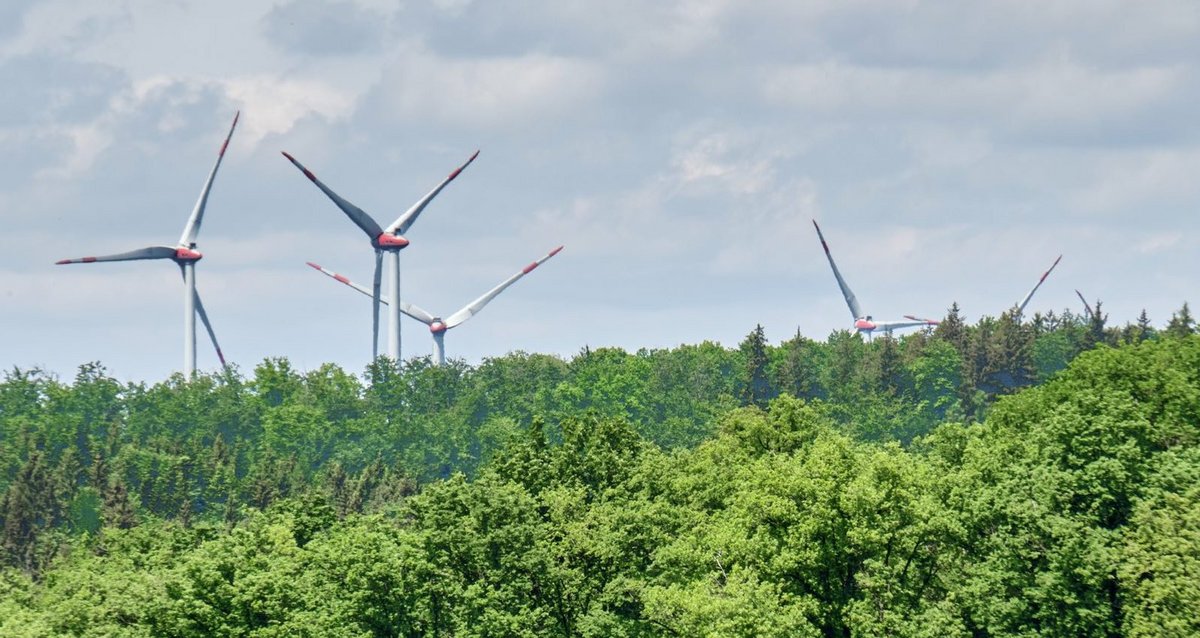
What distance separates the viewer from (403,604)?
3622 inches

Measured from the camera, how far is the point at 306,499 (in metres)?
117

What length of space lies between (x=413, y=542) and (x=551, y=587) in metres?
7.07

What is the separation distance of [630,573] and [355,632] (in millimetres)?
15373

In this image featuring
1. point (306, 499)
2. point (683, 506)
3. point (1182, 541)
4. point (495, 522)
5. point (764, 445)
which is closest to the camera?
point (1182, 541)

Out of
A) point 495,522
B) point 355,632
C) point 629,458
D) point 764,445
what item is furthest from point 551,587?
point 764,445

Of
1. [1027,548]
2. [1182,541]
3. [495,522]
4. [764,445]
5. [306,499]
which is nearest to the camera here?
[1182,541]

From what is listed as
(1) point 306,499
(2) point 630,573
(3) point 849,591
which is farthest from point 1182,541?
(1) point 306,499

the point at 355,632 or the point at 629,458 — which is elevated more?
the point at 629,458

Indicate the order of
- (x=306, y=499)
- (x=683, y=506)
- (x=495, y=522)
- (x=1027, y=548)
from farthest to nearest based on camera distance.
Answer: (x=306, y=499) → (x=683, y=506) → (x=495, y=522) → (x=1027, y=548)

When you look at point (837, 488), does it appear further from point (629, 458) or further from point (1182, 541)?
point (629, 458)

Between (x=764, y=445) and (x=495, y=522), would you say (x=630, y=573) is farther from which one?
(x=764, y=445)

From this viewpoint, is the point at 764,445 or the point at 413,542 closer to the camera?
the point at 413,542

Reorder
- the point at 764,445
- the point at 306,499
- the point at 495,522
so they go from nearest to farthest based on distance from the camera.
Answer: the point at 495,522
the point at 306,499
the point at 764,445

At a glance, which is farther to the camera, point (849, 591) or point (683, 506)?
point (683, 506)
